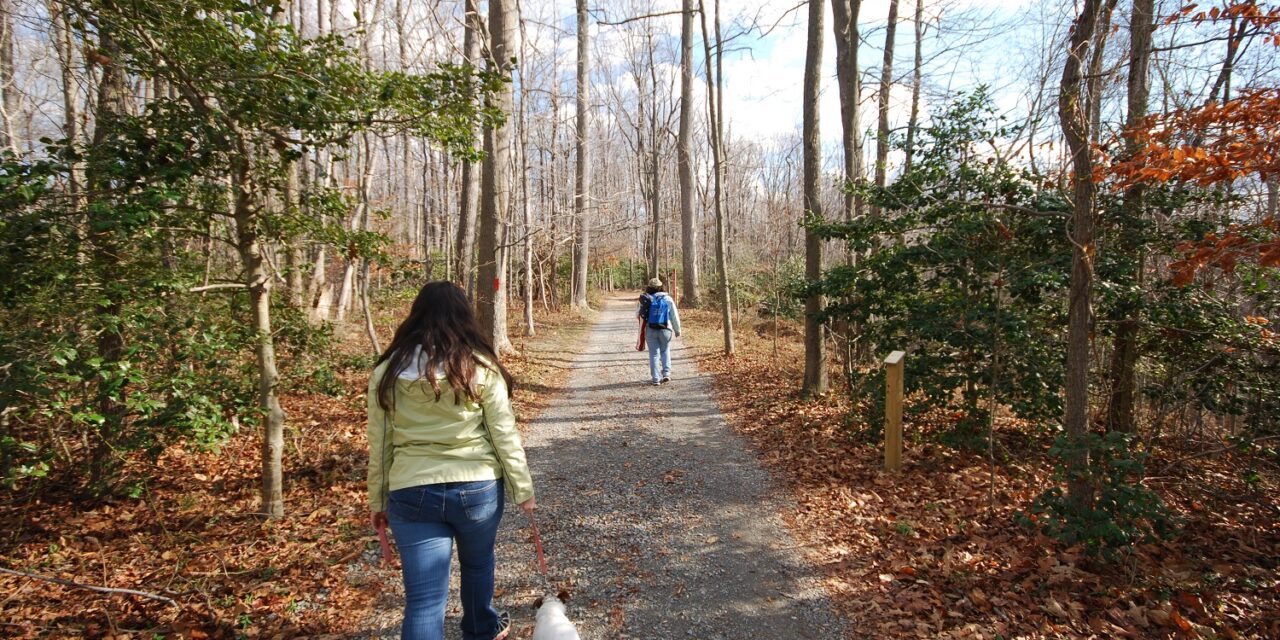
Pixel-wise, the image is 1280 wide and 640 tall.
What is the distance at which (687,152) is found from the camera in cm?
1952

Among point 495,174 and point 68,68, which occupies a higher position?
point 495,174

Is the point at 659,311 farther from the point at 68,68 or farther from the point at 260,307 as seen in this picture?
the point at 68,68

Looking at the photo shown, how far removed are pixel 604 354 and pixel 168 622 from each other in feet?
33.9

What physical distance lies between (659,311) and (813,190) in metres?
3.08

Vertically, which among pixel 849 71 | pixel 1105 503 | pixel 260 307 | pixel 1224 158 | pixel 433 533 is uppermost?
pixel 849 71

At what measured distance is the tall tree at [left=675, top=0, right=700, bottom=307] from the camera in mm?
18344

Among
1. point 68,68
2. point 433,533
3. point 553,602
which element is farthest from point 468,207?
point 553,602

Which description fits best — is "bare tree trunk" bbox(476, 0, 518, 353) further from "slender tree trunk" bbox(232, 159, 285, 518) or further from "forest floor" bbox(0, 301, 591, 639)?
"slender tree trunk" bbox(232, 159, 285, 518)

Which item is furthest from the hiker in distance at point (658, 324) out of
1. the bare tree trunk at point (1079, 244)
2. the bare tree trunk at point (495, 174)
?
the bare tree trunk at point (1079, 244)

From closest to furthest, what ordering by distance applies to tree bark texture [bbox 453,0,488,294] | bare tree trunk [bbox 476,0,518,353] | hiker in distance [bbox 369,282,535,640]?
hiker in distance [bbox 369,282,535,640] < bare tree trunk [bbox 476,0,518,353] < tree bark texture [bbox 453,0,488,294]

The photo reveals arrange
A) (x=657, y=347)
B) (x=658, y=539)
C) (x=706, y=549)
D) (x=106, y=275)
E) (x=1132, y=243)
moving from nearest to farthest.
Answer: (x=106, y=275) < (x=706, y=549) < (x=658, y=539) < (x=1132, y=243) < (x=657, y=347)

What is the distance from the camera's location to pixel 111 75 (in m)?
4.46

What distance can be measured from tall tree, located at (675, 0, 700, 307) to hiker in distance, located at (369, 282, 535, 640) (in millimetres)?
16907

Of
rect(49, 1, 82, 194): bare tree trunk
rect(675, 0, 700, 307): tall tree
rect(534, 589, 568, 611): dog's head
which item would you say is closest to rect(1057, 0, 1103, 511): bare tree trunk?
rect(534, 589, 568, 611): dog's head
